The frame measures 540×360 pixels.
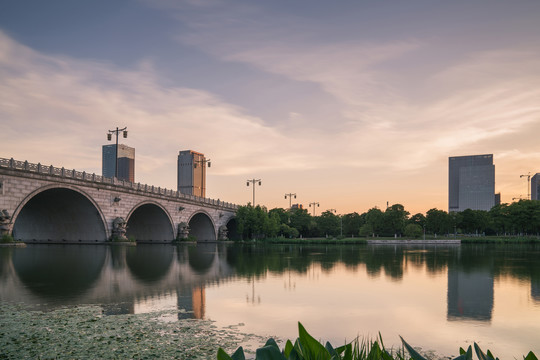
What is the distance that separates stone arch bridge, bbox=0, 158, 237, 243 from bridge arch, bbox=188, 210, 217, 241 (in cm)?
908

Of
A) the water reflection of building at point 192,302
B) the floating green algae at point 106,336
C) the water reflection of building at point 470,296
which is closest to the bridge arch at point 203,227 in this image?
the water reflection of building at point 470,296

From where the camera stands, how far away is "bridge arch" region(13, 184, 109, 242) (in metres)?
49.3

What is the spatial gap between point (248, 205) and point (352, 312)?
7957cm

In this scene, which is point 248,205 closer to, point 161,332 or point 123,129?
point 123,129

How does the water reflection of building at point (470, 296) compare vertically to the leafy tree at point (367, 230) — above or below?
above

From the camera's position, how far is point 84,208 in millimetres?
50625

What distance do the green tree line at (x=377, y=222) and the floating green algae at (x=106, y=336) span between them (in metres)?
76.9

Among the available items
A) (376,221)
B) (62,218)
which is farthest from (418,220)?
(62,218)

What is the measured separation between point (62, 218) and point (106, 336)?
4972cm

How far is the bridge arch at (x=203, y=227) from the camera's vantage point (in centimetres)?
8625

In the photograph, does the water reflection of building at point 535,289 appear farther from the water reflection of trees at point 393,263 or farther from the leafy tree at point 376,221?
the leafy tree at point 376,221

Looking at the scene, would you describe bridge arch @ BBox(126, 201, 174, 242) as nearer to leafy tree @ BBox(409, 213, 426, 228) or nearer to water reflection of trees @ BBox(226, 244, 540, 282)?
water reflection of trees @ BBox(226, 244, 540, 282)

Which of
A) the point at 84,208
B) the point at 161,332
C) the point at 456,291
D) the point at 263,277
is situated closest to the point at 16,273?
the point at 263,277

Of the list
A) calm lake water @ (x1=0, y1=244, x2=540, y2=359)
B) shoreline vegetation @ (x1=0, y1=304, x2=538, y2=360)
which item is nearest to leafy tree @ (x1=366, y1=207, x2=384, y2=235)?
calm lake water @ (x1=0, y1=244, x2=540, y2=359)
